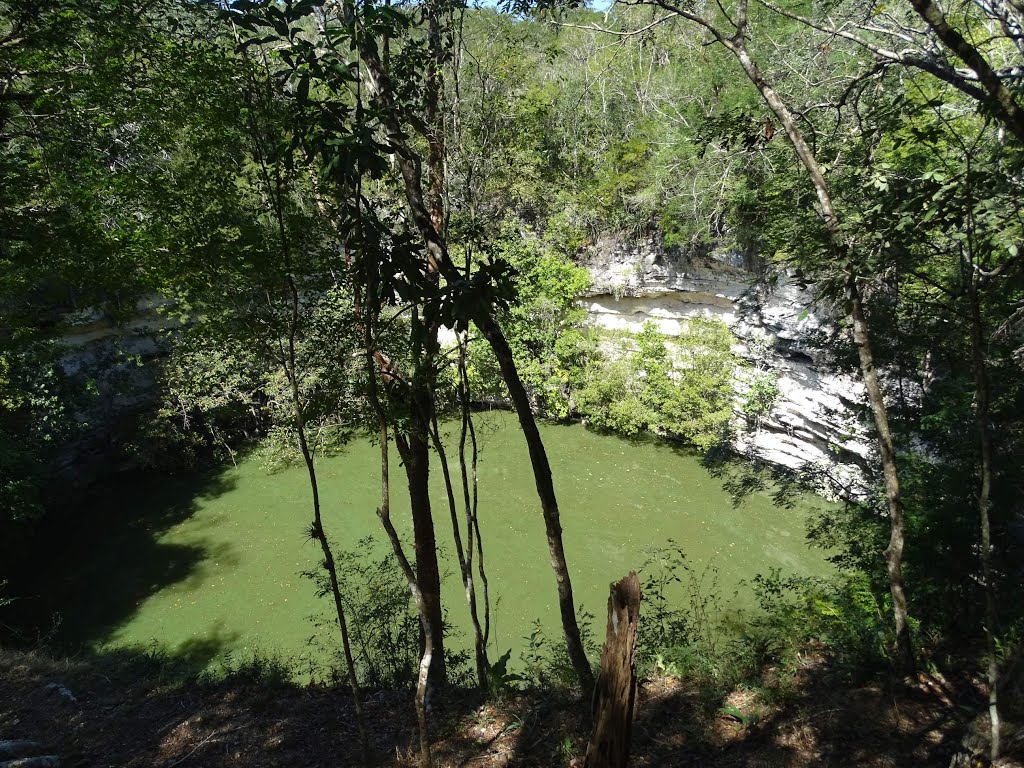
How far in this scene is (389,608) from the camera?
651cm

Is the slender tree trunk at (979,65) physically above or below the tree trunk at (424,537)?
above

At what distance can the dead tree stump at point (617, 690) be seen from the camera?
2.00 metres

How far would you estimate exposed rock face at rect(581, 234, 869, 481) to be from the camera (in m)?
10.8

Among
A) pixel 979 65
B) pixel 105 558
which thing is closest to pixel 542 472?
pixel 979 65

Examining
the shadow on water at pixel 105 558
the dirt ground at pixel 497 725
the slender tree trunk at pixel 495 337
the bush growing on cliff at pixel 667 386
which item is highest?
the slender tree trunk at pixel 495 337

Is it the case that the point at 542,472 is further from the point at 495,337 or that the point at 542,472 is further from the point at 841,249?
the point at 841,249

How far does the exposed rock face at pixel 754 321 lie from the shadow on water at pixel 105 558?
10166mm

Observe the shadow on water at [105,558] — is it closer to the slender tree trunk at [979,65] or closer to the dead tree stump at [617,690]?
the dead tree stump at [617,690]

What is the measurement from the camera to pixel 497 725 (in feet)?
14.3

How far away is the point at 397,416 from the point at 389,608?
3.30 m

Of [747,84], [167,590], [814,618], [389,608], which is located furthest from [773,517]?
[167,590]

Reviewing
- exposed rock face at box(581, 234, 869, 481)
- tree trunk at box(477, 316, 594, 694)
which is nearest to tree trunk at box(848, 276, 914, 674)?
tree trunk at box(477, 316, 594, 694)

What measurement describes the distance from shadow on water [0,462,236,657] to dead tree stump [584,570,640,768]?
7864mm

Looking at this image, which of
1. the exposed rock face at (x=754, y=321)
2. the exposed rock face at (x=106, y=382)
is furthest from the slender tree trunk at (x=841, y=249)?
the exposed rock face at (x=106, y=382)
